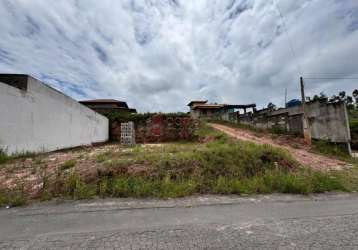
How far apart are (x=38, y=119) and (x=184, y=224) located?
7.55 m

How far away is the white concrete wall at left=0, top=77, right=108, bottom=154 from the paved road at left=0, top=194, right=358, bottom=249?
14.8 feet

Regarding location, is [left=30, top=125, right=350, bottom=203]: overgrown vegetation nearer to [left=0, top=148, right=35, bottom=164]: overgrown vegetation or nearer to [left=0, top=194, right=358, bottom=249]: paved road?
[left=0, top=194, right=358, bottom=249]: paved road

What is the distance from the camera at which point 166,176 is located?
4176 mm

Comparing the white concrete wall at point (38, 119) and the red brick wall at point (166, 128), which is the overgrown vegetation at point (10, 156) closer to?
the white concrete wall at point (38, 119)

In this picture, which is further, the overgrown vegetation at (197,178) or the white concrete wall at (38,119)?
the white concrete wall at (38,119)

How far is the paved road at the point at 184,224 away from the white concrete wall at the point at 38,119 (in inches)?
177

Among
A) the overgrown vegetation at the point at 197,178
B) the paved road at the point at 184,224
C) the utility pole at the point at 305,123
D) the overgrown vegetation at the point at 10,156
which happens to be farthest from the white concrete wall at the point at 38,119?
the utility pole at the point at 305,123

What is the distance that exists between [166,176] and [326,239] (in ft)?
9.45

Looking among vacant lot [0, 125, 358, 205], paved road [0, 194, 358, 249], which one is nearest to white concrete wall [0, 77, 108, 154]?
vacant lot [0, 125, 358, 205]

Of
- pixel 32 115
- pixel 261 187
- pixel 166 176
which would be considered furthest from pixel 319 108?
pixel 32 115

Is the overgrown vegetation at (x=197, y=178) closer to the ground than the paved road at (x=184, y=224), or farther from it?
farther from it

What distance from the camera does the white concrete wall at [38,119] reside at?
5.86 metres

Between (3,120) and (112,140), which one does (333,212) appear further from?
(112,140)

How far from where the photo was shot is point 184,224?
2311 mm
